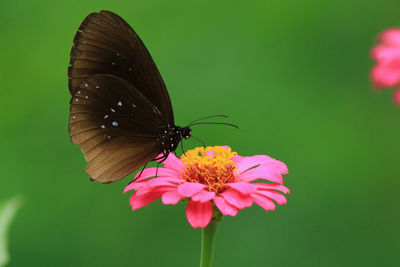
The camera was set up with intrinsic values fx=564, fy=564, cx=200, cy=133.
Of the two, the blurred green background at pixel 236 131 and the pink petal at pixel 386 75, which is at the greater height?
the blurred green background at pixel 236 131

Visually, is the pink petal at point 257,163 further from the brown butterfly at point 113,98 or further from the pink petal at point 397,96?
the pink petal at point 397,96

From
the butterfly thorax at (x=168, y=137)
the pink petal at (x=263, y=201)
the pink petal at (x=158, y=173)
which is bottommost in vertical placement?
the pink petal at (x=263, y=201)

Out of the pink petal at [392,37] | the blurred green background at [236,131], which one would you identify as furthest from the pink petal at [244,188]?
the blurred green background at [236,131]

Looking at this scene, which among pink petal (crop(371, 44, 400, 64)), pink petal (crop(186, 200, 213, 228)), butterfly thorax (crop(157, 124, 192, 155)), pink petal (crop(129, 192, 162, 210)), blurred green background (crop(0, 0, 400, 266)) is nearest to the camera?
pink petal (crop(186, 200, 213, 228))

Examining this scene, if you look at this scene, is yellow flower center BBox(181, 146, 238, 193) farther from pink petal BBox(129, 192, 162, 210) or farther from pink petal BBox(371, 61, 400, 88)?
pink petal BBox(371, 61, 400, 88)

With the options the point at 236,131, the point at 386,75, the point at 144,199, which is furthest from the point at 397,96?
the point at 236,131

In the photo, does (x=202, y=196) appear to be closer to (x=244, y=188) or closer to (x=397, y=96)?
(x=244, y=188)

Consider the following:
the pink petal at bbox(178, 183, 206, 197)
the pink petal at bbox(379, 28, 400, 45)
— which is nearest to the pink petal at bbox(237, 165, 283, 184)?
the pink petal at bbox(178, 183, 206, 197)
